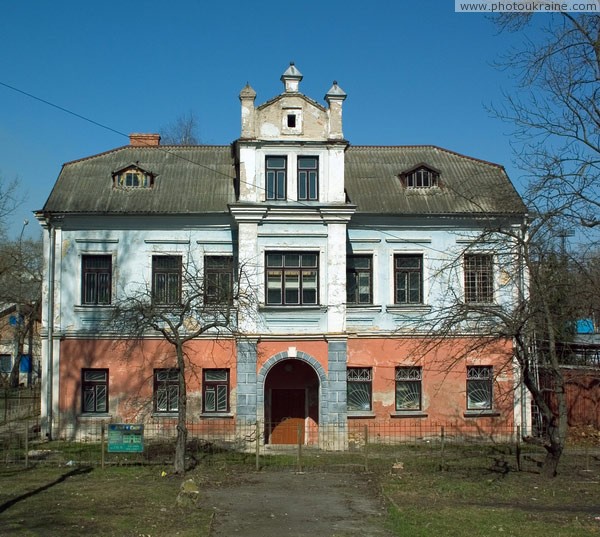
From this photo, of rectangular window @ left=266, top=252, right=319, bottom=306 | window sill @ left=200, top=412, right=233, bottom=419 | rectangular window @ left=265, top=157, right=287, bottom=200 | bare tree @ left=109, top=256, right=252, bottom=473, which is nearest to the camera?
bare tree @ left=109, top=256, right=252, bottom=473

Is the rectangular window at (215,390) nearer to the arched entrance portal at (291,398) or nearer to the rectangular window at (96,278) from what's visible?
the arched entrance portal at (291,398)

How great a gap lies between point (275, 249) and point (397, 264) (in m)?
4.38

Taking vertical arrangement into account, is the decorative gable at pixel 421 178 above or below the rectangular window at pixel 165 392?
above

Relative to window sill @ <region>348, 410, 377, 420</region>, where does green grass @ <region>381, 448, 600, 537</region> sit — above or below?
below

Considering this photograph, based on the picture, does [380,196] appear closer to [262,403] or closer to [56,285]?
[262,403]

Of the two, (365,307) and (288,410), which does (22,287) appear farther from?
(365,307)

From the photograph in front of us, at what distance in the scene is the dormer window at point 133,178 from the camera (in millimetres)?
26188

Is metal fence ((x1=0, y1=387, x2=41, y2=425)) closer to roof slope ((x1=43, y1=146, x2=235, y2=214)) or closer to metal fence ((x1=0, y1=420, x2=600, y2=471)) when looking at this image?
metal fence ((x1=0, y1=420, x2=600, y2=471))

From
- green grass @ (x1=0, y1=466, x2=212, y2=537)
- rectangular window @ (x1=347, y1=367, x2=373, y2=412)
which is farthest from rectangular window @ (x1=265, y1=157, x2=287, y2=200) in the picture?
green grass @ (x1=0, y1=466, x2=212, y2=537)

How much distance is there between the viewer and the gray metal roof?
25234mm

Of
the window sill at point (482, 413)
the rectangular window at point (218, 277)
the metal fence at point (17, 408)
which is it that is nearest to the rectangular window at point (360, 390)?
the window sill at point (482, 413)

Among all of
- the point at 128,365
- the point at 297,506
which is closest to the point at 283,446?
the point at 128,365

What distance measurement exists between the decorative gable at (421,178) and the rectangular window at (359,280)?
3192 millimetres

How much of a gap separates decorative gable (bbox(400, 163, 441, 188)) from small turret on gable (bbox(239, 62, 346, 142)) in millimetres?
3651
